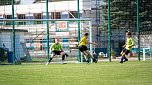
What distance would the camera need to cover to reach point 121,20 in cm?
3409

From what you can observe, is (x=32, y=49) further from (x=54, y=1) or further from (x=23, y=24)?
(x=54, y=1)

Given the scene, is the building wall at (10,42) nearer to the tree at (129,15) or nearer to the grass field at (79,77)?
the tree at (129,15)

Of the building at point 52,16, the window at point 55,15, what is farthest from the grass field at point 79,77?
the window at point 55,15

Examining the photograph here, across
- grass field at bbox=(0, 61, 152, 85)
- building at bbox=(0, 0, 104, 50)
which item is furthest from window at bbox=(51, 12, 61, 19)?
grass field at bbox=(0, 61, 152, 85)

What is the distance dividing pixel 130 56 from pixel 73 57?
5.35 metres

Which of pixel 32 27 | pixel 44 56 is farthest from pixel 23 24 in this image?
pixel 44 56

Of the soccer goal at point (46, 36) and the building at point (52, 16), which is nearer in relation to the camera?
the soccer goal at point (46, 36)

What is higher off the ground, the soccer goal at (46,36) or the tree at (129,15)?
the tree at (129,15)

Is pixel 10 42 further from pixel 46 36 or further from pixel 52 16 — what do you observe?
pixel 52 16

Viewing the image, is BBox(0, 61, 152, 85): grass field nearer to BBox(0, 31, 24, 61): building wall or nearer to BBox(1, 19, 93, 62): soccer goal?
BBox(0, 31, 24, 61): building wall

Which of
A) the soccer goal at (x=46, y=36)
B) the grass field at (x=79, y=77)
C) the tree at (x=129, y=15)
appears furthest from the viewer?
the tree at (x=129, y=15)

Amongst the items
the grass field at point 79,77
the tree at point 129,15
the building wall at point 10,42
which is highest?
the tree at point 129,15

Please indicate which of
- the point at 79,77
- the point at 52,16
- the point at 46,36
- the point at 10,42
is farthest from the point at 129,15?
the point at 79,77

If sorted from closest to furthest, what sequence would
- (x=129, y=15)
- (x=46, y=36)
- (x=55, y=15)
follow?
(x=46, y=36)
(x=129, y=15)
(x=55, y=15)
